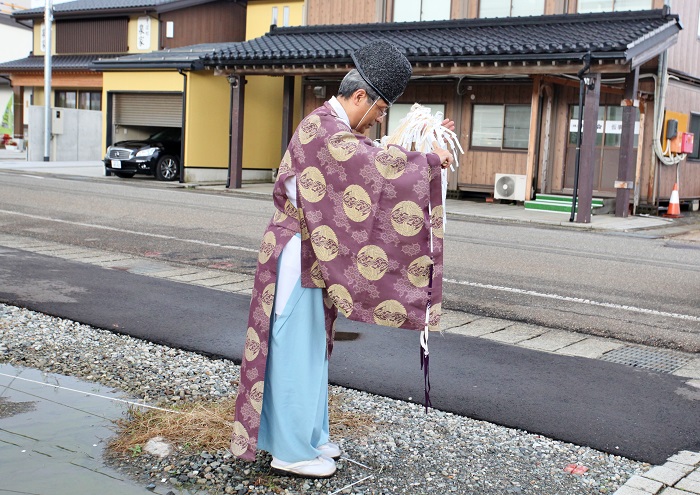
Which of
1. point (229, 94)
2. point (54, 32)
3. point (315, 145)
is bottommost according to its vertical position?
point (315, 145)

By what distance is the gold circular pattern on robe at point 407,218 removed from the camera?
2926mm

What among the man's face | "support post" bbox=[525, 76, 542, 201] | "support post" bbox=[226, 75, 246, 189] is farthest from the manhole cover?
"support post" bbox=[226, 75, 246, 189]

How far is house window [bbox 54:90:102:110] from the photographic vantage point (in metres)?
32.7

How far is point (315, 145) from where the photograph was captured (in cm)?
298

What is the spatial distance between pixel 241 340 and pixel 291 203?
92.7 inches

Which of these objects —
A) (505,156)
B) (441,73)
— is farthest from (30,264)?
(505,156)

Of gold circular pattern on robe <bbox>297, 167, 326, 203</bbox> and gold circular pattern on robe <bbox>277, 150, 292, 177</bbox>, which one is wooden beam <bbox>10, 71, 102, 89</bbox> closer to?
Answer: gold circular pattern on robe <bbox>277, 150, 292, 177</bbox>

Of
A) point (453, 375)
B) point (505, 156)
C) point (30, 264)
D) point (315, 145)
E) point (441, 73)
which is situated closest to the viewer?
point (315, 145)

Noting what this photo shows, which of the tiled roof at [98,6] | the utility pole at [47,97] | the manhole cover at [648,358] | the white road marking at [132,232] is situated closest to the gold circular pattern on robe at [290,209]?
the manhole cover at [648,358]

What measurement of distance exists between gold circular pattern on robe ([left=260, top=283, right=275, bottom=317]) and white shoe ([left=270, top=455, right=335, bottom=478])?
0.61 m

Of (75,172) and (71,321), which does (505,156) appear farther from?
(71,321)

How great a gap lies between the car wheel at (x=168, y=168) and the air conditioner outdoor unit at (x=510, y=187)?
364 inches

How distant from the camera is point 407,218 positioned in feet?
9.62

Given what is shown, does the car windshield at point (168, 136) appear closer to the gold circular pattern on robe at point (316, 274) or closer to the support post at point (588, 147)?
the support post at point (588, 147)
